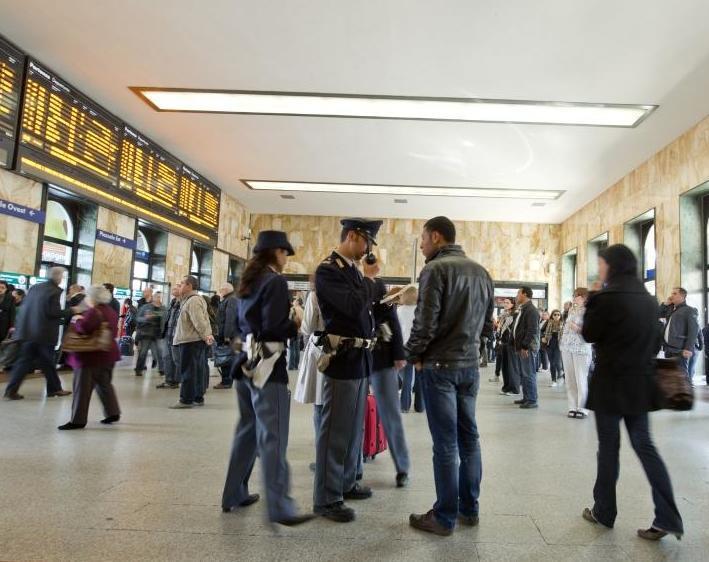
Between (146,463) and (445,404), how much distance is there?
2357 mm

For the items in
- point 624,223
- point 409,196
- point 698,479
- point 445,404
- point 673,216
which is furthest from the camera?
point 409,196

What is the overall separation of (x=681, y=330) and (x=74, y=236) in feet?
33.8

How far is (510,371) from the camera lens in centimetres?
773

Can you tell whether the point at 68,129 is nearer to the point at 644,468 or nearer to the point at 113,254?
the point at 113,254

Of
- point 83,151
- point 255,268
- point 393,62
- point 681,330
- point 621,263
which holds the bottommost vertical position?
point 681,330

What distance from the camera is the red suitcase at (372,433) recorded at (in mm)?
3801

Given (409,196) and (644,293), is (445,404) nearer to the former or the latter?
(644,293)

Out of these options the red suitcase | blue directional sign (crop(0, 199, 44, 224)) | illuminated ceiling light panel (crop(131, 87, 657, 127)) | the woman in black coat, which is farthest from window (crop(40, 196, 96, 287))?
the woman in black coat

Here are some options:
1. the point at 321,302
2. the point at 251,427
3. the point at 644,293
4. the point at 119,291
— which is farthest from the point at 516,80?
the point at 119,291

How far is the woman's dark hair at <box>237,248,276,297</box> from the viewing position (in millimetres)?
2596

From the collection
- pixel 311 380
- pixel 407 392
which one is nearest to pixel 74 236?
pixel 407 392

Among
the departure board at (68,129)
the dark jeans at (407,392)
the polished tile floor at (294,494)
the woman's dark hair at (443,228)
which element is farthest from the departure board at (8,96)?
the woman's dark hair at (443,228)

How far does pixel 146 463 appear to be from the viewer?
368 centimetres

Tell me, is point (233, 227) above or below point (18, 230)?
above
